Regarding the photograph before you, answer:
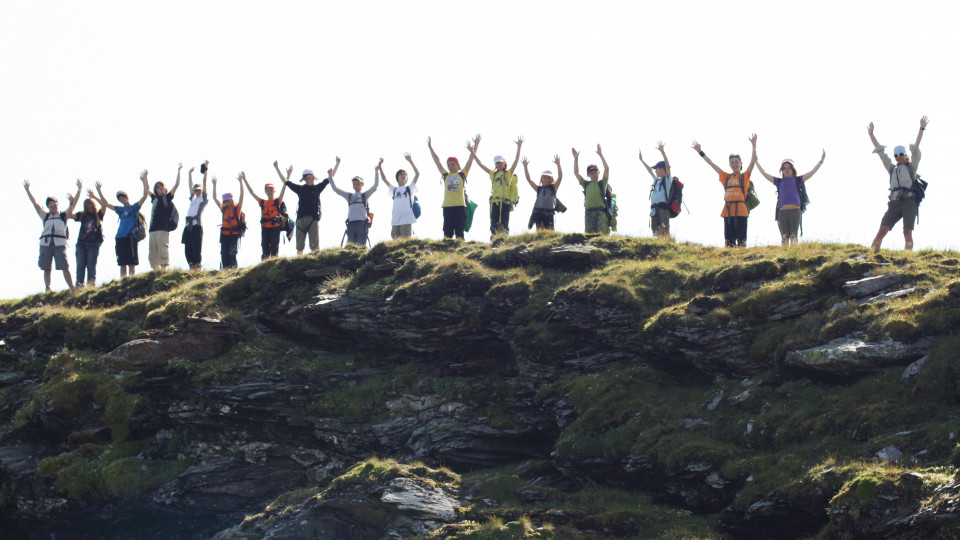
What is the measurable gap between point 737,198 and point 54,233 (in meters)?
22.1

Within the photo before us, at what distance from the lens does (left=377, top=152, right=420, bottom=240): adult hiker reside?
81.4 ft

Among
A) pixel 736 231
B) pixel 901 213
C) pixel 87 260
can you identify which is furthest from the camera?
pixel 87 260

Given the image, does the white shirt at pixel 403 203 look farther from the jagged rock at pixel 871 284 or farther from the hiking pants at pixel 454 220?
the jagged rock at pixel 871 284

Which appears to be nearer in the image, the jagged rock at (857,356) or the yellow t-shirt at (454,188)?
the jagged rock at (857,356)

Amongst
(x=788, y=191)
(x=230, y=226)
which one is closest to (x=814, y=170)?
(x=788, y=191)

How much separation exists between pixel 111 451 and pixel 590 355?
41.0ft

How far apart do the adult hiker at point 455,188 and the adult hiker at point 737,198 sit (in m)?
7.57

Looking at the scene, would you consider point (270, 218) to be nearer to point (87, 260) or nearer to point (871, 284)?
point (87, 260)

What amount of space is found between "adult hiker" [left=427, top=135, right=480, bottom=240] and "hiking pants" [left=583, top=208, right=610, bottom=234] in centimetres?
379

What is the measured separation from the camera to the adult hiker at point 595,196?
23.9 metres

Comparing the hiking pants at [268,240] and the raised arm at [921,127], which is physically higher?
the raised arm at [921,127]

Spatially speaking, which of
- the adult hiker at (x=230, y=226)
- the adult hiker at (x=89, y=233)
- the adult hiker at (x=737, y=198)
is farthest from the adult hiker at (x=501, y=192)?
the adult hiker at (x=89, y=233)

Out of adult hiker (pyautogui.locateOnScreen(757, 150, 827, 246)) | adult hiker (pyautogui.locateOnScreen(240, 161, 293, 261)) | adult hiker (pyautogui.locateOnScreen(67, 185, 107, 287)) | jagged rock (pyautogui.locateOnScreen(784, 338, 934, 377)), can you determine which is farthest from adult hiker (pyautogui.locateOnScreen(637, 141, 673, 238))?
adult hiker (pyautogui.locateOnScreen(67, 185, 107, 287))

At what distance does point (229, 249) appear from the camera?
26203mm
